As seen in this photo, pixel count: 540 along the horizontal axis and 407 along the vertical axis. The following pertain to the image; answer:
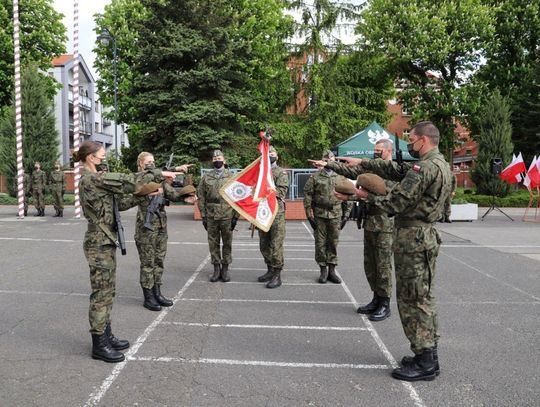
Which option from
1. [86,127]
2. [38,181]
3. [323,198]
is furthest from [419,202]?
[86,127]

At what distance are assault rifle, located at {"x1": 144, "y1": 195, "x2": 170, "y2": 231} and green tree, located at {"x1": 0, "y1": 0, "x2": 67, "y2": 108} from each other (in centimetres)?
2856

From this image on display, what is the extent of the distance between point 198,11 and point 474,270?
18.3 meters

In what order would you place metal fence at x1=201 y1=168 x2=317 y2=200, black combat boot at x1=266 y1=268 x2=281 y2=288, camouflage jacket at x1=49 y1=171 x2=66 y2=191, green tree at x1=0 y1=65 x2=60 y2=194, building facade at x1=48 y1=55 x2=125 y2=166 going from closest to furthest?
1. black combat boot at x1=266 y1=268 x2=281 y2=288
2. metal fence at x1=201 y1=168 x2=317 y2=200
3. camouflage jacket at x1=49 y1=171 x2=66 y2=191
4. green tree at x1=0 y1=65 x2=60 y2=194
5. building facade at x1=48 y1=55 x2=125 y2=166

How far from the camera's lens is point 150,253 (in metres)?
6.67

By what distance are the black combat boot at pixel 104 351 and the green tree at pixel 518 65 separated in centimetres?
3294

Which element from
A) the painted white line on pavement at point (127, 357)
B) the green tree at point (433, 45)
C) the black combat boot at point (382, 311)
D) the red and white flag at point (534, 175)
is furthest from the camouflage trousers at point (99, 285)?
the green tree at point (433, 45)

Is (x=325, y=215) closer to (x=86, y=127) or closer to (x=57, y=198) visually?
(x=57, y=198)

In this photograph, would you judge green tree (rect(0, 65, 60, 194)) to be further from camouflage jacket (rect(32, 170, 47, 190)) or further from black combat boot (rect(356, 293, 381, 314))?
black combat boot (rect(356, 293, 381, 314))

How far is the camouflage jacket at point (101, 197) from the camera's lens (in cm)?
462

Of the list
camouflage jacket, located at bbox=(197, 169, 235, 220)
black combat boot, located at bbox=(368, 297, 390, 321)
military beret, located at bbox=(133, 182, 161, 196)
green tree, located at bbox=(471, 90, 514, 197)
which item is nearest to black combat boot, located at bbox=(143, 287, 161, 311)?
camouflage jacket, located at bbox=(197, 169, 235, 220)

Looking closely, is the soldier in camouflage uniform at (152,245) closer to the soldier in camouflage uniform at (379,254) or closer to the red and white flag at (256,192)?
the red and white flag at (256,192)

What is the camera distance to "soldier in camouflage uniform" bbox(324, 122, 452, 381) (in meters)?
4.27

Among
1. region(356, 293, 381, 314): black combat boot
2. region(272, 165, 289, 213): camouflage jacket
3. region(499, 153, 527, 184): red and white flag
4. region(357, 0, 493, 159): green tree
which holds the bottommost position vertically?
region(356, 293, 381, 314): black combat boot

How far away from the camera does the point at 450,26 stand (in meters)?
31.4
